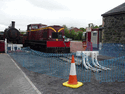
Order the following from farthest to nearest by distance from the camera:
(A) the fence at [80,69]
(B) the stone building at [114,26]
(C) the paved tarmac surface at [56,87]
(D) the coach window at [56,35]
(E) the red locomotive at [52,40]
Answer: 1. (B) the stone building at [114,26]
2. (D) the coach window at [56,35]
3. (E) the red locomotive at [52,40]
4. (A) the fence at [80,69]
5. (C) the paved tarmac surface at [56,87]

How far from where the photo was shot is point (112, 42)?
15.5 m

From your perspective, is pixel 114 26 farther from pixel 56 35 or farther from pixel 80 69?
pixel 80 69

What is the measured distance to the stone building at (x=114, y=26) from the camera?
47.0 ft

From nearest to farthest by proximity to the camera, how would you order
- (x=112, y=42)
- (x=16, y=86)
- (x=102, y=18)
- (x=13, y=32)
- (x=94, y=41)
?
1. (x=16, y=86)
2. (x=112, y=42)
3. (x=102, y=18)
4. (x=13, y=32)
5. (x=94, y=41)

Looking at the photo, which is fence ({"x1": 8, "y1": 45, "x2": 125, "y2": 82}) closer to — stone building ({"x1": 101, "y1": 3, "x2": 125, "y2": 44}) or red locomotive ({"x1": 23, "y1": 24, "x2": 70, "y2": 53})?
red locomotive ({"x1": 23, "y1": 24, "x2": 70, "y2": 53})

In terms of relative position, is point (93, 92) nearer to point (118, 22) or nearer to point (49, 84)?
point (49, 84)

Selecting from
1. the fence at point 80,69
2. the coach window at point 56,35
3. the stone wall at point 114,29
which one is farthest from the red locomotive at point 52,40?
the stone wall at point 114,29

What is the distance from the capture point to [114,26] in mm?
15227

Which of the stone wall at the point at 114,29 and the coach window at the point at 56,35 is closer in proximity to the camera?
the coach window at the point at 56,35

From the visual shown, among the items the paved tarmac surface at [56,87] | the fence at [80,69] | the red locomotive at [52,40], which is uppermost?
the red locomotive at [52,40]

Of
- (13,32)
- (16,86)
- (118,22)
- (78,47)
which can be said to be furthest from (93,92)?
(13,32)

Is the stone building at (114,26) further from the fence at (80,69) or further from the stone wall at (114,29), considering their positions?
the fence at (80,69)

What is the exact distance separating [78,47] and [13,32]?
30.2ft

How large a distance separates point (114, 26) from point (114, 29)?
35 cm
